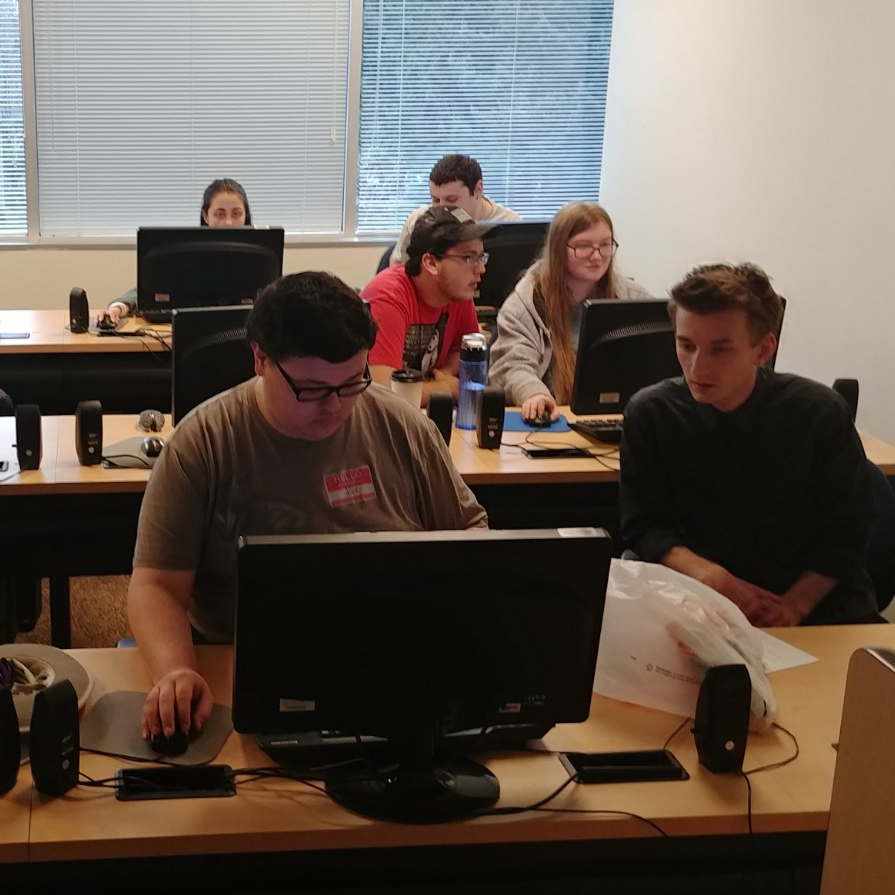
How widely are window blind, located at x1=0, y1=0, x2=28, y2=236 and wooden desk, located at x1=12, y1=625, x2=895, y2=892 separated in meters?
4.37

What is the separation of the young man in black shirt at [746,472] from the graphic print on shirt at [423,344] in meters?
1.14

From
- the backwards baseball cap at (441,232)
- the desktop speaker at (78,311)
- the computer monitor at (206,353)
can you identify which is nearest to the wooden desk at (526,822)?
the computer monitor at (206,353)

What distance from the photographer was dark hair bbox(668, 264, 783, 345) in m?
2.29

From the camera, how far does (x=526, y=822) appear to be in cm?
153

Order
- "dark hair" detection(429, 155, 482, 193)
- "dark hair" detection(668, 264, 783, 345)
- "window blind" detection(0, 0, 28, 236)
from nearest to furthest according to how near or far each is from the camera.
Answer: "dark hair" detection(668, 264, 783, 345) → "dark hair" detection(429, 155, 482, 193) → "window blind" detection(0, 0, 28, 236)

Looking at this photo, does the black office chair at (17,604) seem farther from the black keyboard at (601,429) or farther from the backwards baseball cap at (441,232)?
the black keyboard at (601,429)

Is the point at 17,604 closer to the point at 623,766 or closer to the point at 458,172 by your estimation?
the point at 623,766

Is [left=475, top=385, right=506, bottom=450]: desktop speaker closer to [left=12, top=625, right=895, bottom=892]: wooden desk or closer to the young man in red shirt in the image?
the young man in red shirt

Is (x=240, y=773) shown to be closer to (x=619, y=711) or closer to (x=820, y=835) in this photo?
(x=619, y=711)

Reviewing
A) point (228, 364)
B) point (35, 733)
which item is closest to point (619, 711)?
point (35, 733)

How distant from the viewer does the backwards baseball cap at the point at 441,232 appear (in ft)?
10.9

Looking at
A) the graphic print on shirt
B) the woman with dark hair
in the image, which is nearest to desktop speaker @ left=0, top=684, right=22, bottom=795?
the graphic print on shirt

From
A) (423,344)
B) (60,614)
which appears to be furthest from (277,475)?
(423,344)

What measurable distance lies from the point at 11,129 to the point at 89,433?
11.0 ft
